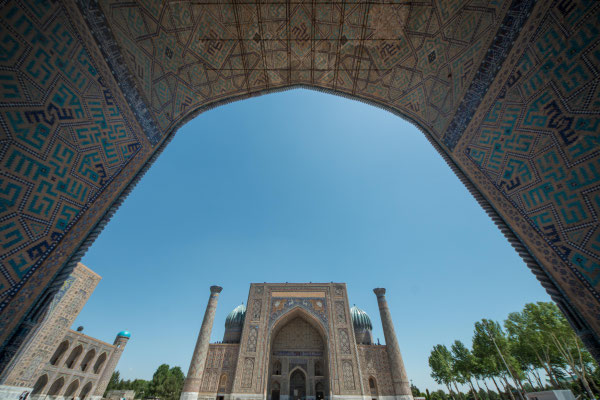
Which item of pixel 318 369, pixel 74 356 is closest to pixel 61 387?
pixel 74 356

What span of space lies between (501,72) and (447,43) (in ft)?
3.02

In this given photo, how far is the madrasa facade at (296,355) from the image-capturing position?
601 inches

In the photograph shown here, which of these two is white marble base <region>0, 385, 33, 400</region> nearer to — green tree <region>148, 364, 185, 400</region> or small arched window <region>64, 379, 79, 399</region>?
small arched window <region>64, 379, 79, 399</region>

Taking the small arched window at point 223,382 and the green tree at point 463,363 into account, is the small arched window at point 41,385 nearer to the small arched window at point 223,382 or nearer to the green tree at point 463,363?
the small arched window at point 223,382

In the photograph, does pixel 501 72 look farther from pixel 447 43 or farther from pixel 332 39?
pixel 332 39

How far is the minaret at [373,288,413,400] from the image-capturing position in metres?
15.1

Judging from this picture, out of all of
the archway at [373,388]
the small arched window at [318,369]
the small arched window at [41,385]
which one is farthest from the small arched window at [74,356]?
the archway at [373,388]

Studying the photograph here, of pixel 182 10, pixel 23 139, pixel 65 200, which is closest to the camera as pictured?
pixel 23 139

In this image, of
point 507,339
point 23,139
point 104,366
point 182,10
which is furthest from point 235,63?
point 104,366

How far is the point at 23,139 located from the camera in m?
1.94

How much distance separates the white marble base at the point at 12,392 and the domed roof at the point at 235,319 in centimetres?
1249

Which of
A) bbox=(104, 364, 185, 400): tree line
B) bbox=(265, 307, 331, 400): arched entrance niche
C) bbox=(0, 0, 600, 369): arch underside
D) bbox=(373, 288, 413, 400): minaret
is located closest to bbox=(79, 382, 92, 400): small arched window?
bbox=(104, 364, 185, 400): tree line

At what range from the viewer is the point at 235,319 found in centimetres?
2109

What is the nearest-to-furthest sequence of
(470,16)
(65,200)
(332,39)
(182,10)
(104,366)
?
(65,200)
(470,16)
(182,10)
(332,39)
(104,366)
